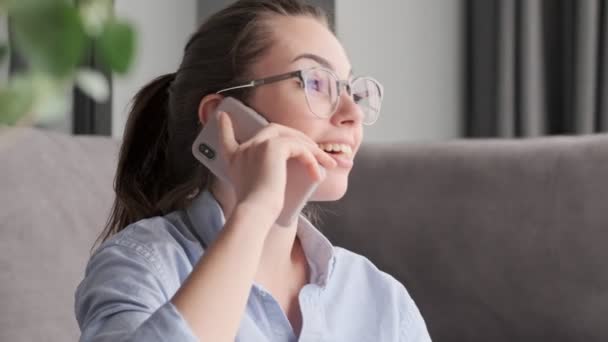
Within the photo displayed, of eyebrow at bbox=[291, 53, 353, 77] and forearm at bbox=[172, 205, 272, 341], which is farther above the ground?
eyebrow at bbox=[291, 53, 353, 77]

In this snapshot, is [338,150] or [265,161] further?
[338,150]

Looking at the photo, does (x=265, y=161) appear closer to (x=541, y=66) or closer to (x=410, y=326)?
(x=410, y=326)

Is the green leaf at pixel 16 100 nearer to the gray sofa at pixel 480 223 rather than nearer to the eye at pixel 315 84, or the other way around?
the eye at pixel 315 84

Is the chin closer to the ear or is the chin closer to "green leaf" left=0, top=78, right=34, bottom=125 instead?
the ear

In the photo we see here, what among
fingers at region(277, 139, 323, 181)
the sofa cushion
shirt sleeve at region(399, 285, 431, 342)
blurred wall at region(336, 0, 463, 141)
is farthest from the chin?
blurred wall at region(336, 0, 463, 141)

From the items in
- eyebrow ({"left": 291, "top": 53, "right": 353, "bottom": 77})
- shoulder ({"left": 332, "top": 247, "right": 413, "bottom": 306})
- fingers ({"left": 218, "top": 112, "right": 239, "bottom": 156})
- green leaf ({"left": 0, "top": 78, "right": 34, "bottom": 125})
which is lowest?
shoulder ({"left": 332, "top": 247, "right": 413, "bottom": 306})

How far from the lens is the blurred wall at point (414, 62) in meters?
3.12

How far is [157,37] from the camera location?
313cm

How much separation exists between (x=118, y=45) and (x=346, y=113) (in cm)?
113

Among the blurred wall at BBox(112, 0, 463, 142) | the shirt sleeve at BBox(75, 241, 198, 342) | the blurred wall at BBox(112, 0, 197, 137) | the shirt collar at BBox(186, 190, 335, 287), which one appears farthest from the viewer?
the blurred wall at BBox(112, 0, 463, 142)

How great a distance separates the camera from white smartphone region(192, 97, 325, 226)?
118cm

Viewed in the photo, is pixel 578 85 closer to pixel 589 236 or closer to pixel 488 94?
pixel 488 94

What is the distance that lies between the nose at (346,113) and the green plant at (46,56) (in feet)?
3.68

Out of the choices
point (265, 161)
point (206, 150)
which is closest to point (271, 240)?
point (206, 150)
